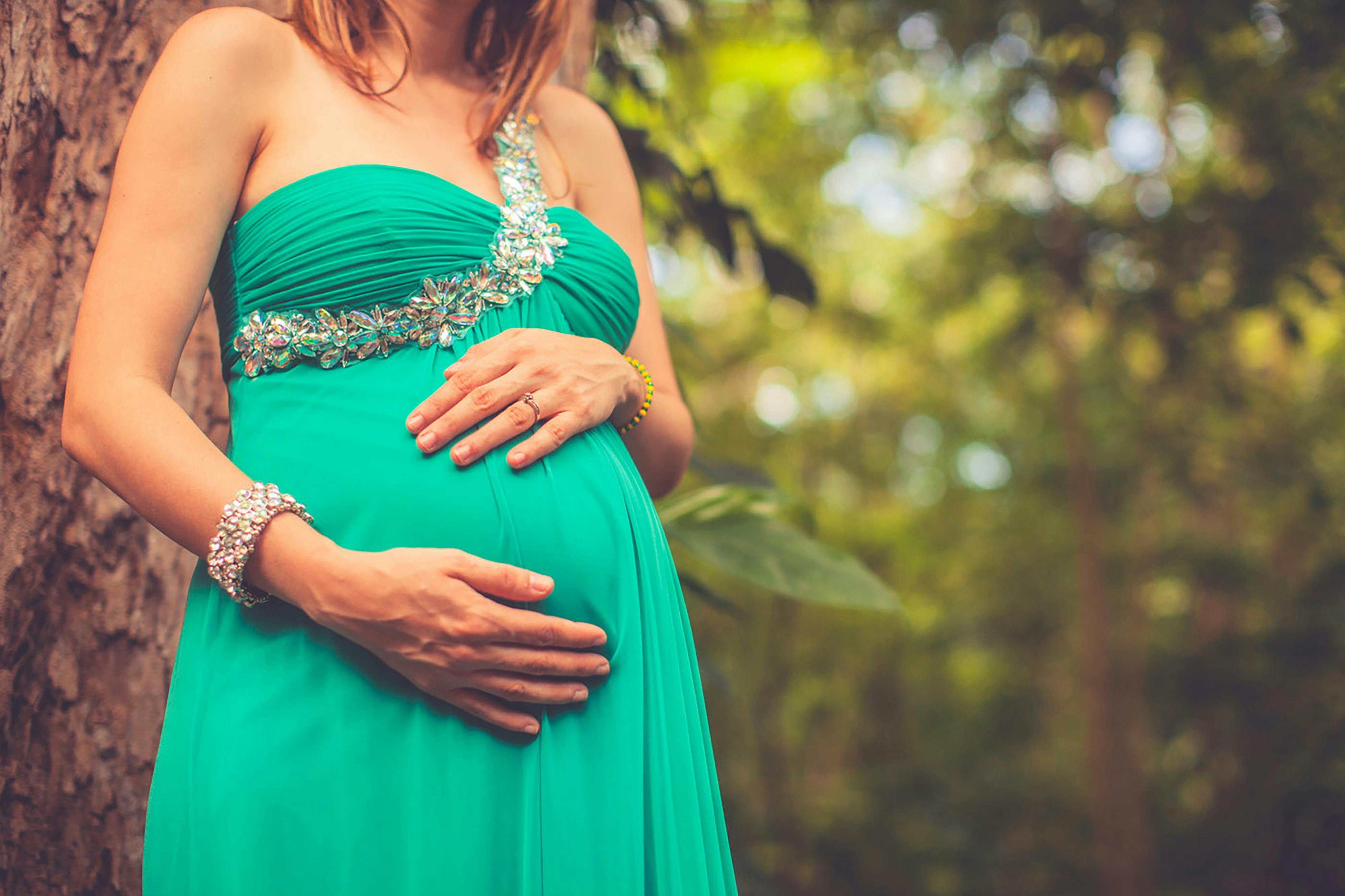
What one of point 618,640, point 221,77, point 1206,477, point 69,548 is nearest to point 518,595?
point 618,640

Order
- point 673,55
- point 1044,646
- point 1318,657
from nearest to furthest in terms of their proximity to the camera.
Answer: point 673,55 → point 1318,657 → point 1044,646

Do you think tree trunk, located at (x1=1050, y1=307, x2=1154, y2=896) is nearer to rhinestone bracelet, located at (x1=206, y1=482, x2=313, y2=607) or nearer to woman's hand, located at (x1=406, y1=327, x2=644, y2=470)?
woman's hand, located at (x1=406, y1=327, x2=644, y2=470)

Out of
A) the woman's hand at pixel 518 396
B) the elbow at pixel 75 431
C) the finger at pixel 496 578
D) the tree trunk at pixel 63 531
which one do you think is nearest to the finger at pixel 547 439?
the woman's hand at pixel 518 396

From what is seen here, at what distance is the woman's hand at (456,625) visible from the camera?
0.87 meters

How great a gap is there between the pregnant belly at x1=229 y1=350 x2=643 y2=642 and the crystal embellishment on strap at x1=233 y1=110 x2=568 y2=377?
19mm

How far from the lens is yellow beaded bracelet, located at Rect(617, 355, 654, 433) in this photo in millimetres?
1304

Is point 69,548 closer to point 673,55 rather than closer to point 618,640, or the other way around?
point 618,640

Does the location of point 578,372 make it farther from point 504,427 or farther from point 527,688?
point 527,688

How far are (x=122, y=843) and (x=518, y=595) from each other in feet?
2.95

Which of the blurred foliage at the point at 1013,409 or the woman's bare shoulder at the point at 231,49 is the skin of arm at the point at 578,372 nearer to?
the woman's bare shoulder at the point at 231,49

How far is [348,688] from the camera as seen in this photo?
94cm

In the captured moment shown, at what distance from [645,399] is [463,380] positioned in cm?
36

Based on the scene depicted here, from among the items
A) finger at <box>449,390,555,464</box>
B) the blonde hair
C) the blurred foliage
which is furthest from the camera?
the blurred foliage

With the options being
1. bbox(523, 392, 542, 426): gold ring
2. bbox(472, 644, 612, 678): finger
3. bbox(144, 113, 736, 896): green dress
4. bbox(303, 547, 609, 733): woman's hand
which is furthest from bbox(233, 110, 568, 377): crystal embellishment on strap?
bbox(472, 644, 612, 678): finger
